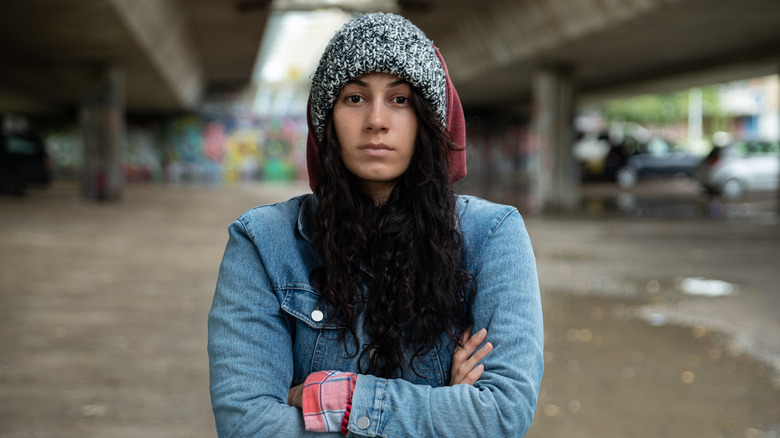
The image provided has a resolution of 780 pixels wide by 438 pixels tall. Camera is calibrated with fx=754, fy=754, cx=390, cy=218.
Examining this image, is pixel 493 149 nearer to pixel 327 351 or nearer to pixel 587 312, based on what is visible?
pixel 587 312

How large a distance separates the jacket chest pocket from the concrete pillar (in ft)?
59.5

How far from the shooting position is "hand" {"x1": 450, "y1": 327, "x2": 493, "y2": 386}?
179 cm

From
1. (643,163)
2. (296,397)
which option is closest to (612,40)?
(296,397)

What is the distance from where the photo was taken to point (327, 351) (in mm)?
1839

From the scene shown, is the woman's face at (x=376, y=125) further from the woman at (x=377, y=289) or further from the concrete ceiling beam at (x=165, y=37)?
the concrete ceiling beam at (x=165, y=37)

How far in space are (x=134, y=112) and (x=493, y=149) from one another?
18.1m

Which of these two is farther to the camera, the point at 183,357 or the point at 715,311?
the point at 715,311

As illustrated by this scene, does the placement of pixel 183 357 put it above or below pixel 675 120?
below

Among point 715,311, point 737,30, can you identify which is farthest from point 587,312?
point 737,30

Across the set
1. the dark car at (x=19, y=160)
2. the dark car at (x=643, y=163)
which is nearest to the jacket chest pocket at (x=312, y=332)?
the dark car at (x=19, y=160)

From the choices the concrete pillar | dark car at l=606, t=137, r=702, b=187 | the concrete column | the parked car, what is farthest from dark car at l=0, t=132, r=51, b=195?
dark car at l=606, t=137, r=702, b=187

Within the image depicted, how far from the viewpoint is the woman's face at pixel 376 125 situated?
1807mm

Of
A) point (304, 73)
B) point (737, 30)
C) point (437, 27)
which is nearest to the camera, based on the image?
point (737, 30)

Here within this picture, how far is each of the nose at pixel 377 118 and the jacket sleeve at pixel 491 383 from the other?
0.37 metres
